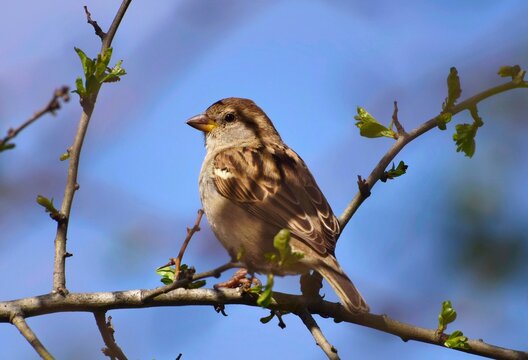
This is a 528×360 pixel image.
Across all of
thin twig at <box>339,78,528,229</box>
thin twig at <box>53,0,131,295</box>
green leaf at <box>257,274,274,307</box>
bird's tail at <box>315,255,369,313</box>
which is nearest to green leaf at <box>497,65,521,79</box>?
thin twig at <box>339,78,528,229</box>

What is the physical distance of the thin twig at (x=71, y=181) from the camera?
10.7ft

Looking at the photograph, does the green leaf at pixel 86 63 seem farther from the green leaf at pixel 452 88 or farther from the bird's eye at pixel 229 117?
the bird's eye at pixel 229 117

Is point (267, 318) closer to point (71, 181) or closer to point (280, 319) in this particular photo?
point (280, 319)

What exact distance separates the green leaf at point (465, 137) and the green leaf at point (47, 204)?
6.05ft

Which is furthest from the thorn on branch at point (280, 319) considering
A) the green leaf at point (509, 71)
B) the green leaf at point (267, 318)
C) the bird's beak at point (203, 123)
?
the bird's beak at point (203, 123)

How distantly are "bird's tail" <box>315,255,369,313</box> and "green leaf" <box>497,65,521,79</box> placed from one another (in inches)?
48.7

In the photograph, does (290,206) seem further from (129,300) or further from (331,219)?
(129,300)

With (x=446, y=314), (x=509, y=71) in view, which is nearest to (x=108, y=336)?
(x=446, y=314)

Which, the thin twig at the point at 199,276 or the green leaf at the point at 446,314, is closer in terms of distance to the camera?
the thin twig at the point at 199,276

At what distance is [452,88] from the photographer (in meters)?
3.64

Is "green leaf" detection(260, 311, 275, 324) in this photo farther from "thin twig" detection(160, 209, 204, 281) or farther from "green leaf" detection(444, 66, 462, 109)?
"green leaf" detection(444, 66, 462, 109)

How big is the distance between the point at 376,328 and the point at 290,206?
5.43 ft

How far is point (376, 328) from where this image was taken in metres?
3.46

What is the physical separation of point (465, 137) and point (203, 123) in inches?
126
